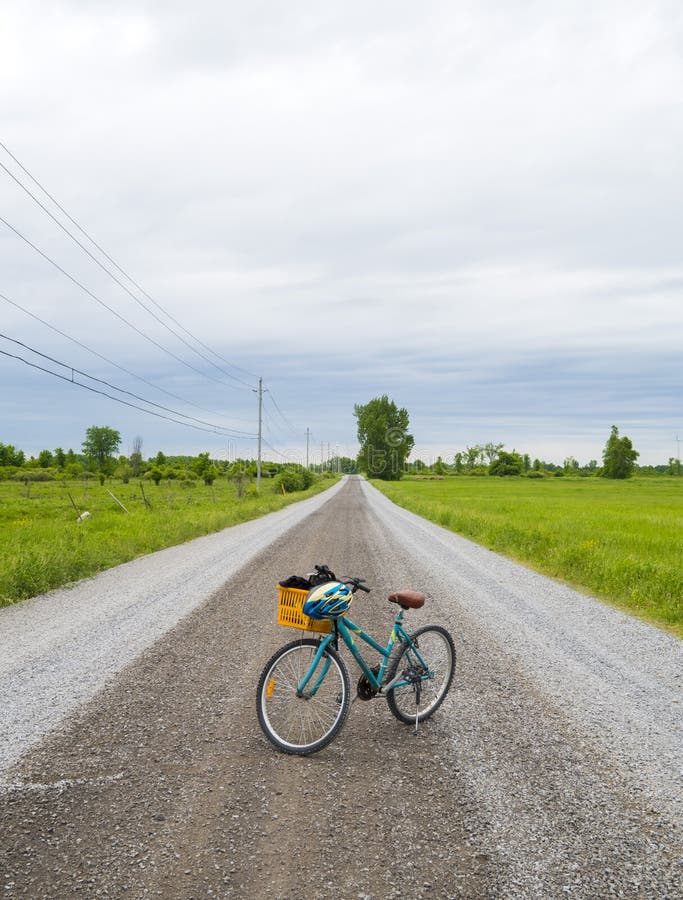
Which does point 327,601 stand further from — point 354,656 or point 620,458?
point 620,458

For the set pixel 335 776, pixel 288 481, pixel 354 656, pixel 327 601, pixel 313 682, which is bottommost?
pixel 335 776

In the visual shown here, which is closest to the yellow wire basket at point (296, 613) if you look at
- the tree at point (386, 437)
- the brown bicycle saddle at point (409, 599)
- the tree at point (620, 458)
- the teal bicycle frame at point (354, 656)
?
the teal bicycle frame at point (354, 656)

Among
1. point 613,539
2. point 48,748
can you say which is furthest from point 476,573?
point 48,748

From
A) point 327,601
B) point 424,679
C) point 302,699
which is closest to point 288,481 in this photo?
point 424,679

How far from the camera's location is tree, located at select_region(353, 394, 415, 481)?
126938mm

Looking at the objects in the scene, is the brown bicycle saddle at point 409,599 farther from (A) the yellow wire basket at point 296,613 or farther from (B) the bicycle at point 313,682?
(A) the yellow wire basket at point 296,613

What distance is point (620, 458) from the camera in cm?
13788

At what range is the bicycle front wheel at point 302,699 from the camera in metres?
4.58

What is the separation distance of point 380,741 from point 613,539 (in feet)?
48.4

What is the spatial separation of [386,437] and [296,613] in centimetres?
12296

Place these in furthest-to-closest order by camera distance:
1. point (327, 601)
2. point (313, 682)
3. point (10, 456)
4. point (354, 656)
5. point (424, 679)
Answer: point (10, 456) < point (424, 679) < point (354, 656) < point (313, 682) < point (327, 601)

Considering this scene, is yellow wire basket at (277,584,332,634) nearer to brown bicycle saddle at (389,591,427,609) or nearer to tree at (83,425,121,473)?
brown bicycle saddle at (389,591,427,609)

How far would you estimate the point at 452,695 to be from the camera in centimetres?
579

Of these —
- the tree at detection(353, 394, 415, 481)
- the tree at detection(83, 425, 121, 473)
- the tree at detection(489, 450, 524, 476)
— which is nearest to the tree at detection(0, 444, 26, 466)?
the tree at detection(83, 425, 121, 473)
